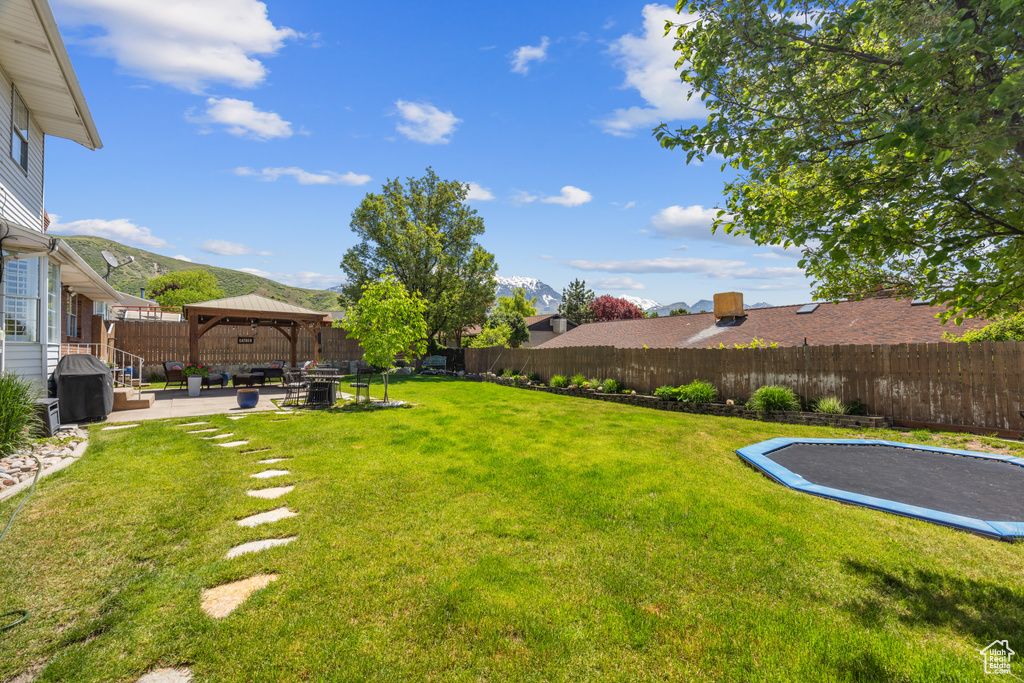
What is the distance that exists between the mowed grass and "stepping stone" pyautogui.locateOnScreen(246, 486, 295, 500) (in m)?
0.16

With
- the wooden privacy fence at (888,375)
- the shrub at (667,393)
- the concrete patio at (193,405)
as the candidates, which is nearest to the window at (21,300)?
the concrete patio at (193,405)

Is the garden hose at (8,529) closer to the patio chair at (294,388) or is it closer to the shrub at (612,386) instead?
the patio chair at (294,388)

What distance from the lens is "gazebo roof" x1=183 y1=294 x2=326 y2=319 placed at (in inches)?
583

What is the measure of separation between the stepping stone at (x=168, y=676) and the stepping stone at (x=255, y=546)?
1207 millimetres

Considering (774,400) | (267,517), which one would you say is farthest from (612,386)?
(267,517)

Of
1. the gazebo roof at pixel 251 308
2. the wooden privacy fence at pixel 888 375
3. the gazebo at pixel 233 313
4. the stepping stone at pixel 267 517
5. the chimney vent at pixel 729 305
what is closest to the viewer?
the stepping stone at pixel 267 517

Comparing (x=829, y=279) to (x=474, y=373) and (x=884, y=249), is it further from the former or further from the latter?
(x=474, y=373)

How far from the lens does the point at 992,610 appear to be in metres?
2.68

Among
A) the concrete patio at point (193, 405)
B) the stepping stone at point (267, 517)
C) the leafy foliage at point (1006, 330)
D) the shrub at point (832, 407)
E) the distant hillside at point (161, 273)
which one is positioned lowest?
the stepping stone at point (267, 517)

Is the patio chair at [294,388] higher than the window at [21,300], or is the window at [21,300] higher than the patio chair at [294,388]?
the window at [21,300]

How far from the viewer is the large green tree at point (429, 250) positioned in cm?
2658

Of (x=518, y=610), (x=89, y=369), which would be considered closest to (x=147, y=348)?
(x=89, y=369)

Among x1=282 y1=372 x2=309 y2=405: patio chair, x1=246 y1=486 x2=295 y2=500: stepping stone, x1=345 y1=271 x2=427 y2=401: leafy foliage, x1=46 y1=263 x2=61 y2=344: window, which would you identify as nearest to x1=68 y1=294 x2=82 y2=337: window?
x1=46 y1=263 x2=61 y2=344: window

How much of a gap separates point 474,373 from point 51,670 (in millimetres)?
20949
